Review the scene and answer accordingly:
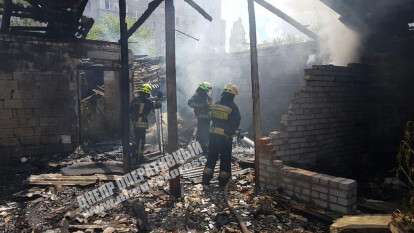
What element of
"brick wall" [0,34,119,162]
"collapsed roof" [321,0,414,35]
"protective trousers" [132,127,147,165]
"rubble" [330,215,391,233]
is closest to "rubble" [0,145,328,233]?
"rubble" [330,215,391,233]

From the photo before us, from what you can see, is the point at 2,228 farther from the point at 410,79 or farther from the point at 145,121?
the point at 410,79

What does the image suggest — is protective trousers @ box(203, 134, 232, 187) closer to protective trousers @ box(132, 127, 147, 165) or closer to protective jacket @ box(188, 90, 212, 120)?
protective jacket @ box(188, 90, 212, 120)

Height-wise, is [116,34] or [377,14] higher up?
[116,34]

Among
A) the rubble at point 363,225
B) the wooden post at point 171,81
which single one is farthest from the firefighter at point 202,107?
the rubble at point 363,225

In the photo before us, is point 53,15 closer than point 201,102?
No

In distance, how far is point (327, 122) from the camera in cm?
620

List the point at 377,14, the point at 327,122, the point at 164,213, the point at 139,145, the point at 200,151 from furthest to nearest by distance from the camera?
the point at 200,151 < the point at 139,145 < the point at 377,14 < the point at 327,122 < the point at 164,213

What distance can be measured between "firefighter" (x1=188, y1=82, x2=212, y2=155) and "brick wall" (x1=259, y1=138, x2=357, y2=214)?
3.21m

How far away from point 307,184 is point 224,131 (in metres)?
2.07

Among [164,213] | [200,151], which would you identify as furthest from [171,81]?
[200,151]

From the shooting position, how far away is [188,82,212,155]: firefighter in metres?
8.58

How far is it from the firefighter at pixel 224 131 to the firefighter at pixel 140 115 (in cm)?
271

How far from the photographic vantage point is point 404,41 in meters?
6.62

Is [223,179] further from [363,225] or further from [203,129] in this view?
[363,225]
